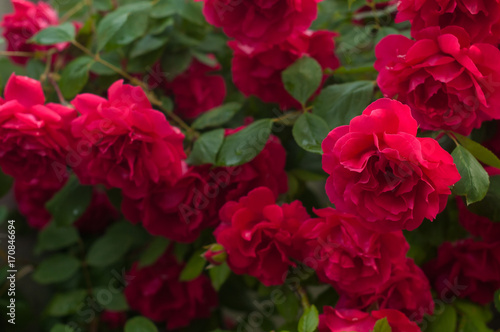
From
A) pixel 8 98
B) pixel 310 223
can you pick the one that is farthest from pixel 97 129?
pixel 310 223

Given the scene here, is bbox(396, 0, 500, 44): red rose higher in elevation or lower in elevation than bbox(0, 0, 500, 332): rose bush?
higher

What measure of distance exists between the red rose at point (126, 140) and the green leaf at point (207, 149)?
24mm

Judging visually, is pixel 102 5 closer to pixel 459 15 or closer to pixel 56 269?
pixel 56 269

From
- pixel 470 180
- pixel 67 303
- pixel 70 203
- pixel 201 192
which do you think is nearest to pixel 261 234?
Result: pixel 201 192

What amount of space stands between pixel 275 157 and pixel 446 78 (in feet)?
0.70

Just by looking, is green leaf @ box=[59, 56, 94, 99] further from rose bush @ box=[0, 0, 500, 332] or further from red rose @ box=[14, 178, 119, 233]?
red rose @ box=[14, 178, 119, 233]

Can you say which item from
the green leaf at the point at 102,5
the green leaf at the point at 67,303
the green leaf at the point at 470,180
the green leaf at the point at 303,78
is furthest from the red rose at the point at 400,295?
the green leaf at the point at 102,5

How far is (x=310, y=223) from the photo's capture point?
18.5 inches

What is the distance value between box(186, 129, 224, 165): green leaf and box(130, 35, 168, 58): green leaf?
0.18 m

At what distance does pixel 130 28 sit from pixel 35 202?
0.40 meters

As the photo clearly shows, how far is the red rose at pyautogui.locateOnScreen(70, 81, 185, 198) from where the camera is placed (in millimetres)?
488

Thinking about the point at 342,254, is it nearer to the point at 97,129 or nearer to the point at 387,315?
the point at 387,315

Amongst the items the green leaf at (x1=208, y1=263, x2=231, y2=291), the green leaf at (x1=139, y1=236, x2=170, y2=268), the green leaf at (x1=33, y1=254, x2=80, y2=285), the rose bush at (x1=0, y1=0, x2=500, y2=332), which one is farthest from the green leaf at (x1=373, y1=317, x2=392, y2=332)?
the green leaf at (x1=33, y1=254, x2=80, y2=285)

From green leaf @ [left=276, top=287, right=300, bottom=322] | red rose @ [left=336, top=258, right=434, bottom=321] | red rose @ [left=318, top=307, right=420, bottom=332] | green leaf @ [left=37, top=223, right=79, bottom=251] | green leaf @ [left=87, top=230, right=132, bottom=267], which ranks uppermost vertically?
red rose @ [left=318, top=307, right=420, bottom=332]
